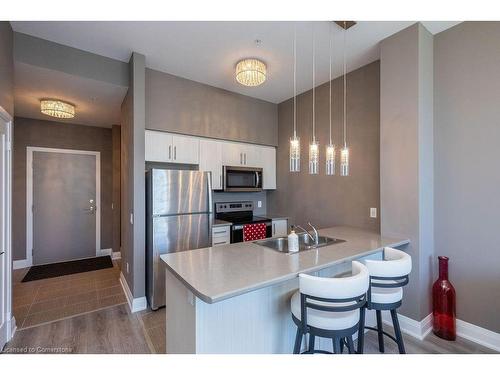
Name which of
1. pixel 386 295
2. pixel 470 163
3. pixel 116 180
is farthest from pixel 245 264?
pixel 116 180

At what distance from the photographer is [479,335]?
2.15 meters

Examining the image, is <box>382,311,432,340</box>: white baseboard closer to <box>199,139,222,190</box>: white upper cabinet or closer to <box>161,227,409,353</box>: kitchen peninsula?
<box>161,227,409,353</box>: kitchen peninsula

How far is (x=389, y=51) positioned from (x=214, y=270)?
274cm

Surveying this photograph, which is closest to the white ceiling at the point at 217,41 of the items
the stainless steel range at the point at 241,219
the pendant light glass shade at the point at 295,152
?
the pendant light glass shade at the point at 295,152

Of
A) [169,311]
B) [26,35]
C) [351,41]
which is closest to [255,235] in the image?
[169,311]

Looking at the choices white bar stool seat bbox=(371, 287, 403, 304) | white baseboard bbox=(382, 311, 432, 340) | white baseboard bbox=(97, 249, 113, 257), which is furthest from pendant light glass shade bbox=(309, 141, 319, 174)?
white baseboard bbox=(97, 249, 113, 257)

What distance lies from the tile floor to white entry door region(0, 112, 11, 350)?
1.19ft

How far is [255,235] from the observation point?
3588mm

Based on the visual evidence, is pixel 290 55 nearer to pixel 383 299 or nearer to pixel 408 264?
pixel 408 264

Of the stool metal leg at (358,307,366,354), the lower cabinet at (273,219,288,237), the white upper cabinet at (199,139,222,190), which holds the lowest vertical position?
the stool metal leg at (358,307,366,354)

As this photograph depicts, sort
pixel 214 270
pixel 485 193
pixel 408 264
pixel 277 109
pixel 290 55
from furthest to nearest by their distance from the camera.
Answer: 1. pixel 277 109
2. pixel 290 55
3. pixel 485 193
4. pixel 408 264
5. pixel 214 270

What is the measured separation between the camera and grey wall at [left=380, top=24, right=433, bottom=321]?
2.30m
